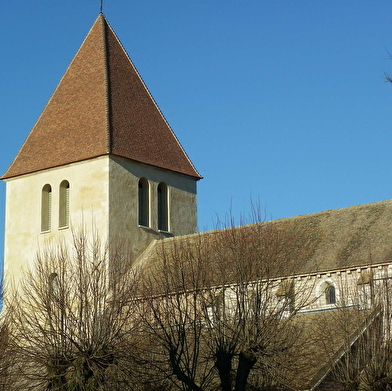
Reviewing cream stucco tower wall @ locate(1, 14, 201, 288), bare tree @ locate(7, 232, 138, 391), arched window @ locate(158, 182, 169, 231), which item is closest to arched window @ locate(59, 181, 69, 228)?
cream stucco tower wall @ locate(1, 14, 201, 288)

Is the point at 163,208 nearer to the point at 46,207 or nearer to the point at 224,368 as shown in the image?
the point at 46,207

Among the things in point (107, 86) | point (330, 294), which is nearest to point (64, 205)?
point (107, 86)

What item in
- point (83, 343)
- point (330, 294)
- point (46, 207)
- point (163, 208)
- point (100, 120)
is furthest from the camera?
point (163, 208)

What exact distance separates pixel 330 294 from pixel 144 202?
11.7 meters

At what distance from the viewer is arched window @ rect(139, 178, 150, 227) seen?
43469mm

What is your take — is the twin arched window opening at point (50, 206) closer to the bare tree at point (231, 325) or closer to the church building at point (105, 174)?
the church building at point (105, 174)

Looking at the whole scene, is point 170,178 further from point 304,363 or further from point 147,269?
point 304,363

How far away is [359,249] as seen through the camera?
117ft

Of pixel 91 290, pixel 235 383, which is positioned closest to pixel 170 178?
pixel 91 290

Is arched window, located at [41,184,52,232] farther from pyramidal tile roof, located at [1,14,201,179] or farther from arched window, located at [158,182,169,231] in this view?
arched window, located at [158,182,169,231]

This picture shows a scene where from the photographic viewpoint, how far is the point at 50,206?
4369 cm

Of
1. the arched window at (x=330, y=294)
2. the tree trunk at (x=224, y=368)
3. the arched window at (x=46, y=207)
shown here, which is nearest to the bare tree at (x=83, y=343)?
the tree trunk at (x=224, y=368)

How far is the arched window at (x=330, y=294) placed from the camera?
3556 centimetres

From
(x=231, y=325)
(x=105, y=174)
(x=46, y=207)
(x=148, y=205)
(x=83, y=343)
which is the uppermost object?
(x=105, y=174)
